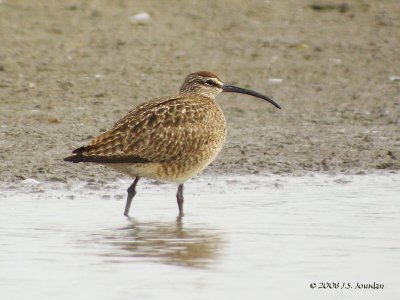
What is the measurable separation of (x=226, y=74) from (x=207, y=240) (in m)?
6.62

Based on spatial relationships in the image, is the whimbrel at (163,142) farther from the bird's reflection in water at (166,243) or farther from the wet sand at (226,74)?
the wet sand at (226,74)

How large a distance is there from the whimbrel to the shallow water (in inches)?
13.7

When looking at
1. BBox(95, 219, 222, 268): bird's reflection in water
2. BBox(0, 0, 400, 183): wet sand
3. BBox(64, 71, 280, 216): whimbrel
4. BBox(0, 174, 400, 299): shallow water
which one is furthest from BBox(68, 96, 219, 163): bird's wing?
BBox(0, 0, 400, 183): wet sand

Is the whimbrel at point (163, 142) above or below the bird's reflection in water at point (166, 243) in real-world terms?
above

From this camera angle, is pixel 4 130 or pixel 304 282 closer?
pixel 304 282

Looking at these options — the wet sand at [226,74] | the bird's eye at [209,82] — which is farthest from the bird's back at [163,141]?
the wet sand at [226,74]

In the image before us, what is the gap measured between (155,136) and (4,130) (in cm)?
308

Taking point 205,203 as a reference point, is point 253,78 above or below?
above

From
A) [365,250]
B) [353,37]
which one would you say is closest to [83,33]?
[353,37]

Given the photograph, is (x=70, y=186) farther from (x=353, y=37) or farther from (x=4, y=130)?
(x=353, y=37)

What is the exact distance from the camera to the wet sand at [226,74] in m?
12.4

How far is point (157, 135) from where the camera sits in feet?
33.3

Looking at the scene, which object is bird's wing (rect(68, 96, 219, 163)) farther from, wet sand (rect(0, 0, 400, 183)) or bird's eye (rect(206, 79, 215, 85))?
wet sand (rect(0, 0, 400, 183))

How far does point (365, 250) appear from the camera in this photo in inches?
342
